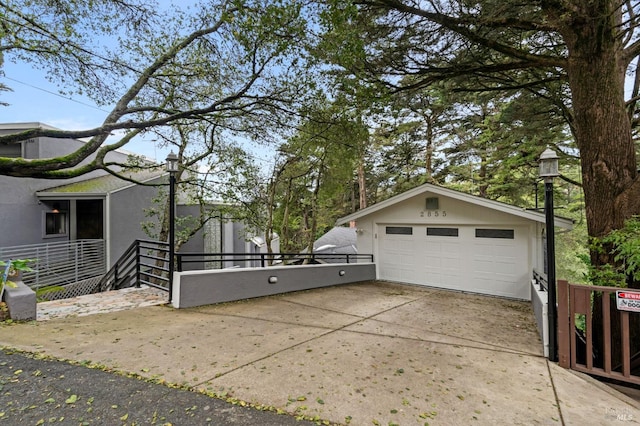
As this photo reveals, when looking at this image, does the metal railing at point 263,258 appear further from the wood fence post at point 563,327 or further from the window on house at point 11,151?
the window on house at point 11,151

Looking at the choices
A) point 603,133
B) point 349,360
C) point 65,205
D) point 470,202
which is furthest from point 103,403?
point 65,205

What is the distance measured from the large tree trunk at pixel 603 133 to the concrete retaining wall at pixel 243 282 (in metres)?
5.72

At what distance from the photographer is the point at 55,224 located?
35.1 ft

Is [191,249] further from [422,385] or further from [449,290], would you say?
[422,385]

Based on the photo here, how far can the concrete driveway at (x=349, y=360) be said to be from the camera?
261cm

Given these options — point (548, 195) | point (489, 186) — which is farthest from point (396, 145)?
point (548, 195)

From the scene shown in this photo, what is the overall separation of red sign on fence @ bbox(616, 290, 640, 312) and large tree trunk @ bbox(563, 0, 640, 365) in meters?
1.59

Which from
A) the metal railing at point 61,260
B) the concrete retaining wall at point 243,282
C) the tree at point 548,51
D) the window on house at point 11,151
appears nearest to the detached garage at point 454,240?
the concrete retaining wall at point 243,282

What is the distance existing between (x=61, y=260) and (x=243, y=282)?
6498mm

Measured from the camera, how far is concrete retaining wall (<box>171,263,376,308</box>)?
225 inches

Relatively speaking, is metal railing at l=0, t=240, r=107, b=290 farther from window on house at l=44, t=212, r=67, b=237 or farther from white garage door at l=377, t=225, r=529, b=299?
white garage door at l=377, t=225, r=529, b=299

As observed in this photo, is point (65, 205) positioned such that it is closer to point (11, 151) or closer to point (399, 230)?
point (11, 151)
